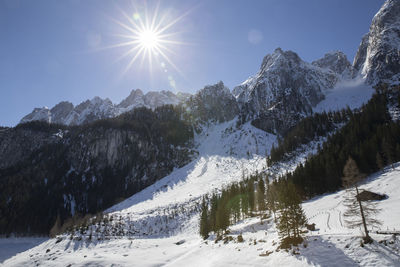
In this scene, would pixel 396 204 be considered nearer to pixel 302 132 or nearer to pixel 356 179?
pixel 356 179

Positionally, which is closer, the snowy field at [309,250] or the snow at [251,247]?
the snowy field at [309,250]

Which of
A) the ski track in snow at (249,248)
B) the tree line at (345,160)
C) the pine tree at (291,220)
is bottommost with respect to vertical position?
the ski track in snow at (249,248)

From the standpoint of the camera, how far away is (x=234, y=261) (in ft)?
98.9

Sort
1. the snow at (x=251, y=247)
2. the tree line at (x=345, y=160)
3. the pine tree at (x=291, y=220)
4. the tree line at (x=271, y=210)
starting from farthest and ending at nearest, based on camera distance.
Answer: the tree line at (x=345, y=160) < the tree line at (x=271, y=210) < the pine tree at (x=291, y=220) < the snow at (x=251, y=247)

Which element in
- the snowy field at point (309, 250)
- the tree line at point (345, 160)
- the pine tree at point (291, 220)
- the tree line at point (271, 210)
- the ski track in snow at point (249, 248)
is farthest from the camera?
the tree line at point (345, 160)

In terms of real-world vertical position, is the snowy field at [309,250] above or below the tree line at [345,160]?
below

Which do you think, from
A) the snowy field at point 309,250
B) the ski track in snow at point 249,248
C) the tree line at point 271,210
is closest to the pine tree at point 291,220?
the tree line at point 271,210

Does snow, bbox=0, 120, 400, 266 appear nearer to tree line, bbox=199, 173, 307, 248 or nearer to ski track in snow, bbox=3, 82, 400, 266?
ski track in snow, bbox=3, 82, 400, 266

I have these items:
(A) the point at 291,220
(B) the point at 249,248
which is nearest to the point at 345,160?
(A) the point at 291,220

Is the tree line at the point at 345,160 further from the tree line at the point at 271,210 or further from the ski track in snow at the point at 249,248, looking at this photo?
the tree line at the point at 271,210

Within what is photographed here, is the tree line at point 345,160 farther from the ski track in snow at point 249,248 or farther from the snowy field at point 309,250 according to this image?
the snowy field at point 309,250

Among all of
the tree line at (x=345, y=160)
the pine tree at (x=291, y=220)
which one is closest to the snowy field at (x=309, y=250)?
the pine tree at (x=291, y=220)

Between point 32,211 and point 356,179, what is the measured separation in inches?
9380

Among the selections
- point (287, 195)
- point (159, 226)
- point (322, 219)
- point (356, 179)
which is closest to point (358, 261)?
point (356, 179)
